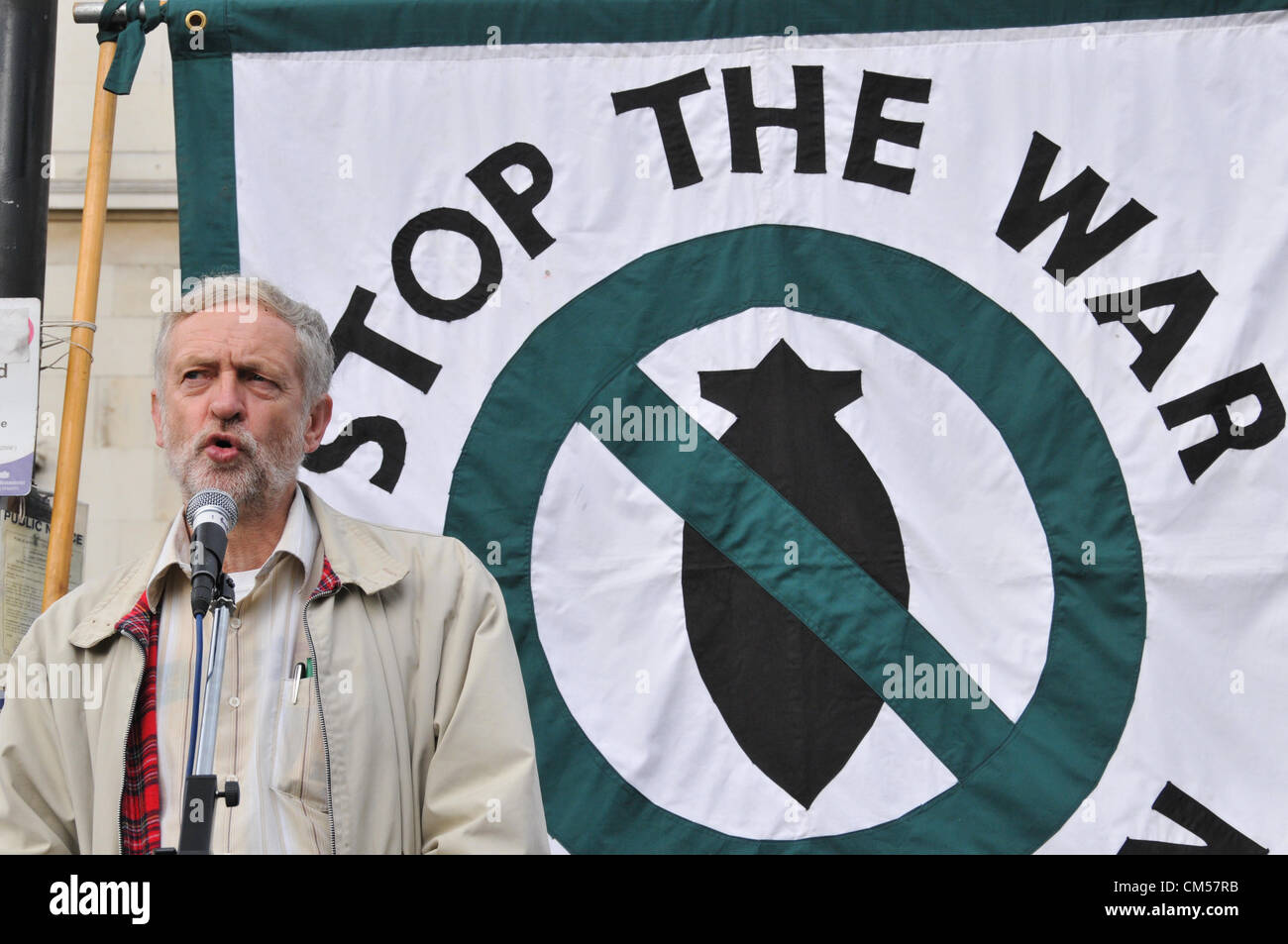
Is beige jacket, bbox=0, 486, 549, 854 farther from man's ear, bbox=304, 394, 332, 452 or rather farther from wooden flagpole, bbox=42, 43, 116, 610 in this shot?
wooden flagpole, bbox=42, 43, 116, 610

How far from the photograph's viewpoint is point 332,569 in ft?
7.72

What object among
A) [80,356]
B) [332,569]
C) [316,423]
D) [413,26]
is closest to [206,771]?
[332,569]

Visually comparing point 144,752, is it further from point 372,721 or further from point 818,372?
point 818,372

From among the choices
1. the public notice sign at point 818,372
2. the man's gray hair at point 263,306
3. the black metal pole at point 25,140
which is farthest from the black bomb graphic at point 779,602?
the black metal pole at point 25,140

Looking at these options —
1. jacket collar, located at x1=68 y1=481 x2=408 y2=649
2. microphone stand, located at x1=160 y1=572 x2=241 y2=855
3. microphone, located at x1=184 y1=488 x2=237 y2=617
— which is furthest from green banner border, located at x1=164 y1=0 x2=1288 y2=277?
microphone stand, located at x1=160 y1=572 x2=241 y2=855

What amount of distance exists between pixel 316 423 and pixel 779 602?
149 centimetres

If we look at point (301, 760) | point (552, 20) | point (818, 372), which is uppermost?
point (552, 20)

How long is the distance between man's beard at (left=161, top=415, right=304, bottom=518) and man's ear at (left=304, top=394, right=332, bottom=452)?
0.27 feet

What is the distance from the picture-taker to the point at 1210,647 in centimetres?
351

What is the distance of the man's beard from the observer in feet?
7.75
